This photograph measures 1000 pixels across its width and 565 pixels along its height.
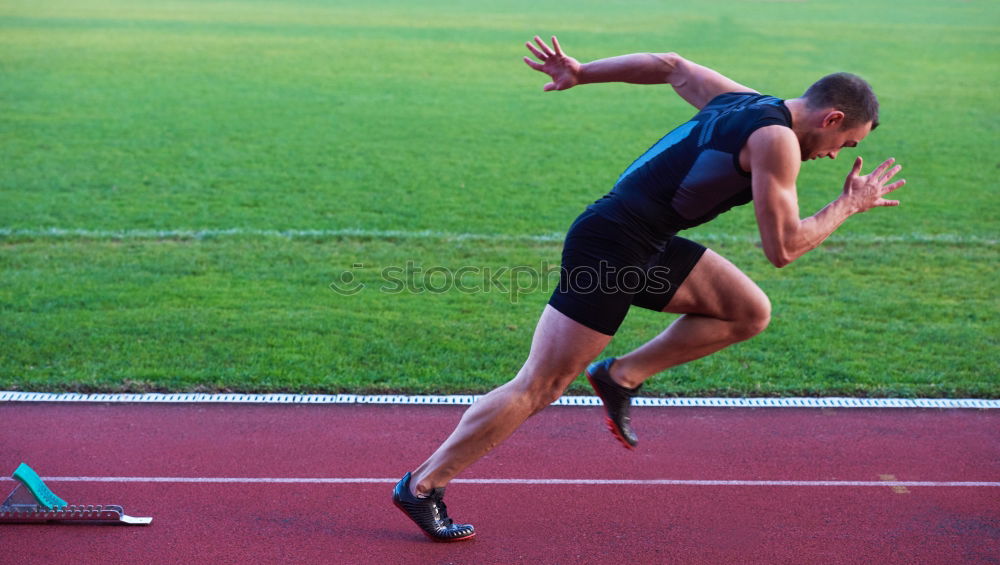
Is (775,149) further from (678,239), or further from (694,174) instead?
(678,239)

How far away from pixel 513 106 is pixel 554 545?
16.0m

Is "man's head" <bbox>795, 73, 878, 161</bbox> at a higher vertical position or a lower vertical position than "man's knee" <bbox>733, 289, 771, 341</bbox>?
higher

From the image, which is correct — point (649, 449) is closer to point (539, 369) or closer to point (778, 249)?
point (539, 369)

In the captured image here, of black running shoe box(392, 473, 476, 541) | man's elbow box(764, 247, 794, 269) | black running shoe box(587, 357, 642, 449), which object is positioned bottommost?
black running shoe box(392, 473, 476, 541)

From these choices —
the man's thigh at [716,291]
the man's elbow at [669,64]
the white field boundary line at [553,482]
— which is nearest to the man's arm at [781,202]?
the man's thigh at [716,291]

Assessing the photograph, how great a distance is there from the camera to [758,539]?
4.30 m

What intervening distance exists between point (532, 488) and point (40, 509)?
7.00 ft

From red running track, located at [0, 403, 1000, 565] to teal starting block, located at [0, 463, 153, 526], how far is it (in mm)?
51

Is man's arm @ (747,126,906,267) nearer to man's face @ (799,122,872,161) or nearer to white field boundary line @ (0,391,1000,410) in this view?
man's face @ (799,122,872,161)

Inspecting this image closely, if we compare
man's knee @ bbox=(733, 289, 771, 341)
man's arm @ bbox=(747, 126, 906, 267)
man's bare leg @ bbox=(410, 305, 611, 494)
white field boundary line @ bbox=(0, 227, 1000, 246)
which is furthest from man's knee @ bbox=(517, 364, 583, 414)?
white field boundary line @ bbox=(0, 227, 1000, 246)

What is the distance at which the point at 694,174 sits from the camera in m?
3.86

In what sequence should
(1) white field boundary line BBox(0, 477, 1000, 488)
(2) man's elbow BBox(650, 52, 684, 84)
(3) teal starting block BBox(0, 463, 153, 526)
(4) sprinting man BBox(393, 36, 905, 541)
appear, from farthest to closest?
(1) white field boundary line BBox(0, 477, 1000, 488) < (2) man's elbow BBox(650, 52, 684, 84) < (3) teal starting block BBox(0, 463, 153, 526) < (4) sprinting man BBox(393, 36, 905, 541)

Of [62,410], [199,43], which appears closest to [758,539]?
[62,410]

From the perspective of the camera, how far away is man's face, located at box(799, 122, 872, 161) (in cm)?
380
